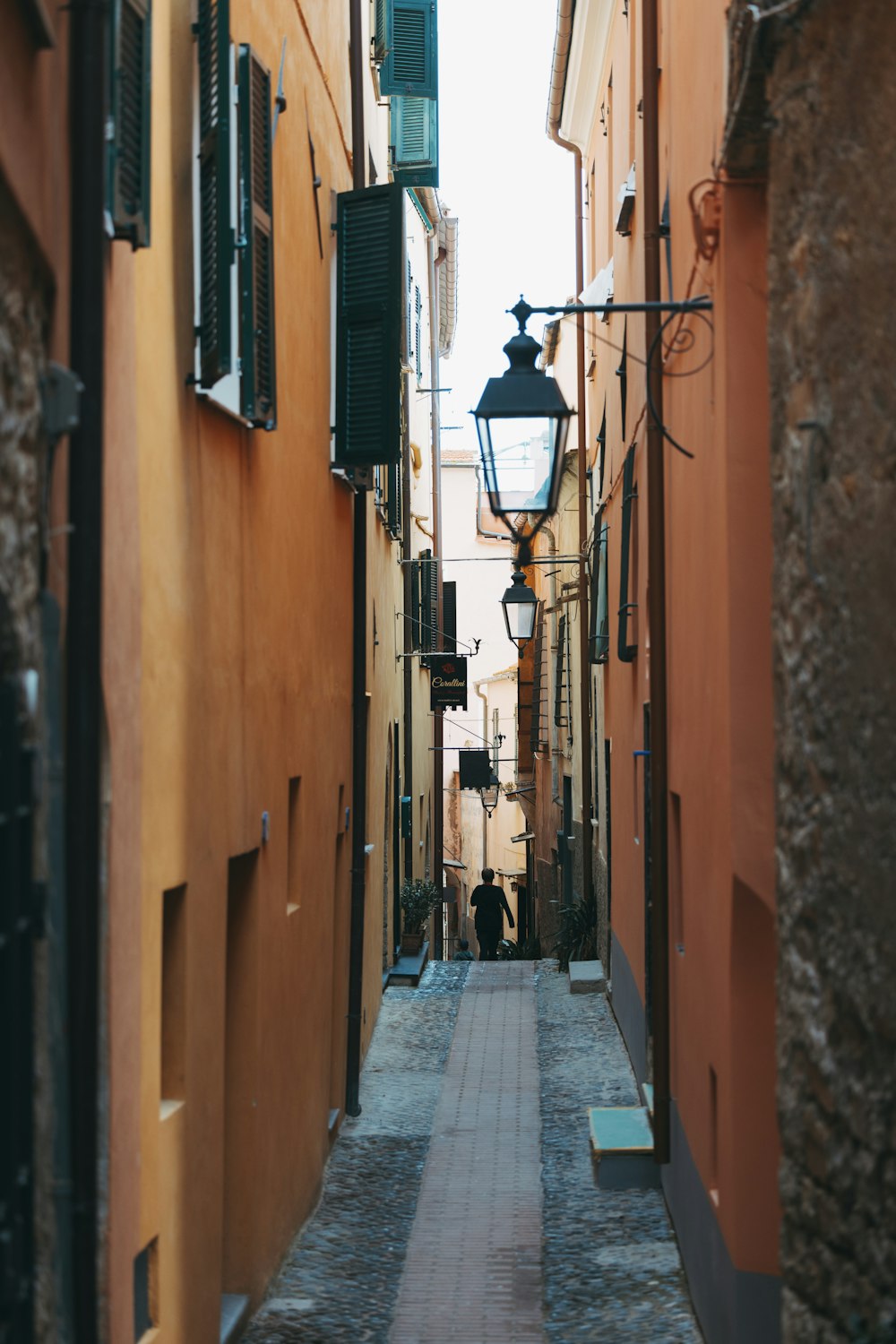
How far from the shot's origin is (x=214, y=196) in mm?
6828

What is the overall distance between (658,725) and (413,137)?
13.5 metres

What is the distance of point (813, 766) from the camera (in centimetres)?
418

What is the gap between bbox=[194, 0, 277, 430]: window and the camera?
6766 millimetres

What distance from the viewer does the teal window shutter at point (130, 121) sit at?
5.23 meters

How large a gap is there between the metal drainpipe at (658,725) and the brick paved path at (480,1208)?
3.79ft

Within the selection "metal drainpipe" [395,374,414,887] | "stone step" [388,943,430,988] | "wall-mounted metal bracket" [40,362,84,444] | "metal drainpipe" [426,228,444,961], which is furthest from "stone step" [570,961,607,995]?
"wall-mounted metal bracket" [40,362,84,444]

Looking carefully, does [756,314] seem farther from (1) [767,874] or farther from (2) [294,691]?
(2) [294,691]

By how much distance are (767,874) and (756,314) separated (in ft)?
6.98

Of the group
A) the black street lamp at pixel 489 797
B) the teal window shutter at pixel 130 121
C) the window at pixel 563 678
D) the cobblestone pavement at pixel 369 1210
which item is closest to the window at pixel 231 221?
the teal window shutter at pixel 130 121

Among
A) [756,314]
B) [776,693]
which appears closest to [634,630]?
[756,314]

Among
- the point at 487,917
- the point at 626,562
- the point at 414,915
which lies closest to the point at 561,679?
the point at 487,917

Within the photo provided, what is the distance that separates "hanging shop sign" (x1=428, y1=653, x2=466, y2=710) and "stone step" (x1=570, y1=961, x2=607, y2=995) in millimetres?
7827

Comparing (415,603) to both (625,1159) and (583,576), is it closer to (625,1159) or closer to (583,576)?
(583,576)

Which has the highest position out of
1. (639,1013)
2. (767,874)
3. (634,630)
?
(634,630)
